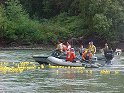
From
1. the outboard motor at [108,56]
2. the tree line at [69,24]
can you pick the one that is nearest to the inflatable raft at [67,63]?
the outboard motor at [108,56]

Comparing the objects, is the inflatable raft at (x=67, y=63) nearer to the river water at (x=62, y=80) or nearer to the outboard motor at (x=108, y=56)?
the river water at (x=62, y=80)

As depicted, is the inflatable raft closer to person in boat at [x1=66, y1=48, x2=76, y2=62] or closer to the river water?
person in boat at [x1=66, y1=48, x2=76, y2=62]

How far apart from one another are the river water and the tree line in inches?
1225

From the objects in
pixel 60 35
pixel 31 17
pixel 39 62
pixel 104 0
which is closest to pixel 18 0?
Answer: pixel 31 17

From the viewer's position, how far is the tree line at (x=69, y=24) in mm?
65000

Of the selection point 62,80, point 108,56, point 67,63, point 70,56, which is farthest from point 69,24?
point 62,80

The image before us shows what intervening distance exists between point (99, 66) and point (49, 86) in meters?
11.6

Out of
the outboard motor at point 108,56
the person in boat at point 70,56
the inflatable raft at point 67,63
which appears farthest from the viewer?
the outboard motor at point 108,56

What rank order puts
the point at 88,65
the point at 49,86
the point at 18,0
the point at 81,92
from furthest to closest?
the point at 18,0
the point at 88,65
the point at 49,86
the point at 81,92

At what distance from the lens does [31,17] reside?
77.3 m

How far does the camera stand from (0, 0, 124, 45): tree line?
65000mm

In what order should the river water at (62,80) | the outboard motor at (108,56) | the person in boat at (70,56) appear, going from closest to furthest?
1. the river water at (62,80)
2. the person in boat at (70,56)
3. the outboard motor at (108,56)

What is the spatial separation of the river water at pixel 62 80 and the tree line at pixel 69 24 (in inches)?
1225

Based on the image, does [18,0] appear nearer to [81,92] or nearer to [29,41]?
[29,41]
